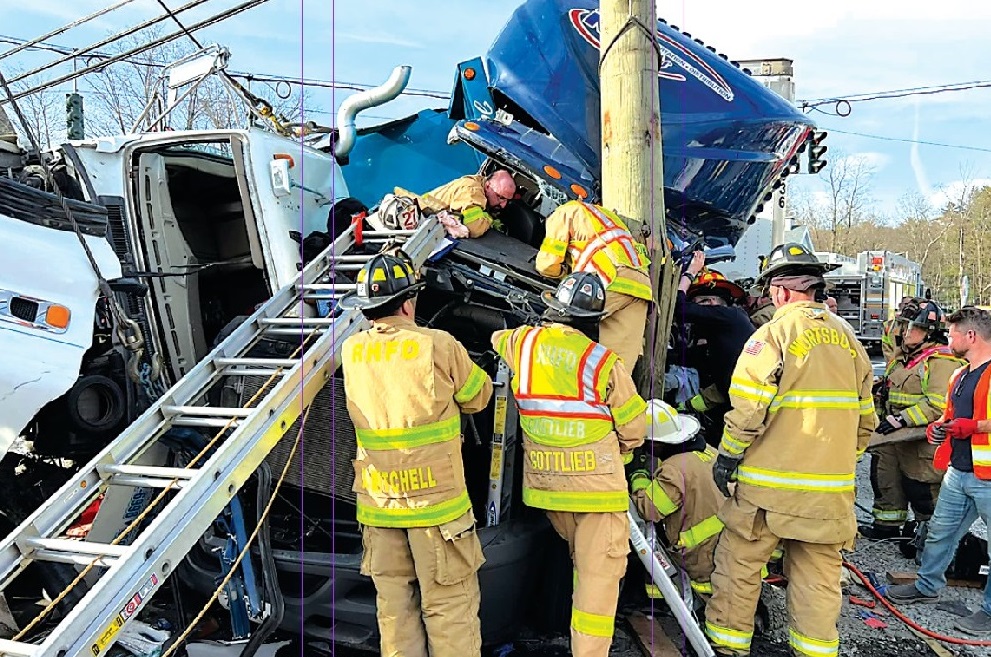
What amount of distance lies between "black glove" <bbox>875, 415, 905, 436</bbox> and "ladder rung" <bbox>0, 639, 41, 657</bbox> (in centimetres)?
529

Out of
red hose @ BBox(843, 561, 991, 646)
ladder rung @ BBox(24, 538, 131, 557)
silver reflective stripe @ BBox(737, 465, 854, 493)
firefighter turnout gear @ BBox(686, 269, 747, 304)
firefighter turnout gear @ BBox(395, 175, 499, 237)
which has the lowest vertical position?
red hose @ BBox(843, 561, 991, 646)

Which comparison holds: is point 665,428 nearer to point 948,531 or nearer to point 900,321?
point 948,531

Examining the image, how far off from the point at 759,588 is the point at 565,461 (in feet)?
4.02

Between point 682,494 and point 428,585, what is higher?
point 682,494

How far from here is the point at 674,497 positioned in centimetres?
366

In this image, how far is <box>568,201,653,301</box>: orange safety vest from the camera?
11.6 feet

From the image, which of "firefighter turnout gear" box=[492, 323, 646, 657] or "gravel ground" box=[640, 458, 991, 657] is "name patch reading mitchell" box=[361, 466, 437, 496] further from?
"gravel ground" box=[640, 458, 991, 657]

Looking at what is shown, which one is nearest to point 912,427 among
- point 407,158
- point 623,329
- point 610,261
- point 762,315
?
point 762,315

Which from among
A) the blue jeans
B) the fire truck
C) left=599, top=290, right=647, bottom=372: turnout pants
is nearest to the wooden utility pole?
left=599, top=290, right=647, bottom=372: turnout pants

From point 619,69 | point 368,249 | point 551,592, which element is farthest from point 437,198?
point 551,592

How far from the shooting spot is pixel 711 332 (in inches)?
202

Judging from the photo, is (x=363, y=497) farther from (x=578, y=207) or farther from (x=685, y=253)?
(x=685, y=253)

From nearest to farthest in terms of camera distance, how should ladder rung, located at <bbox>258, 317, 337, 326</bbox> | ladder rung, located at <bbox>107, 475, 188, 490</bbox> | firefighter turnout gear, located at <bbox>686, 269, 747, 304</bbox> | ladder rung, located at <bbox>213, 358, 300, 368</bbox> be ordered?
ladder rung, located at <bbox>107, 475, 188, 490</bbox>
ladder rung, located at <bbox>213, 358, 300, 368</bbox>
ladder rung, located at <bbox>258, 317, 337, 326</bbox>
firefighter turnout gear, located at <bbox>686, 269, 747, 304</bbox>

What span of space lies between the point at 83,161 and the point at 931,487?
19.3 feet
